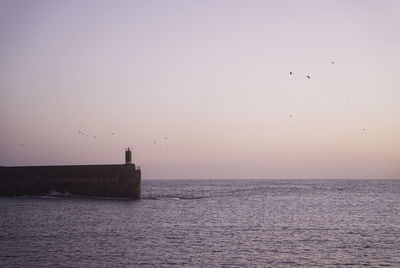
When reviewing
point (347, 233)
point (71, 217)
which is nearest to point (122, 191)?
point (71, 217)

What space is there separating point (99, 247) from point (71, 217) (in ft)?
67.2

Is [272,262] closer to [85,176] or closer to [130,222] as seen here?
[130,222]

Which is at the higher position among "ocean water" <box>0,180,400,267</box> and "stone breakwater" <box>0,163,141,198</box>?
"stone breakwater" <box>0,163,141,198</box>

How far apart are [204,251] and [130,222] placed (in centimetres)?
1796

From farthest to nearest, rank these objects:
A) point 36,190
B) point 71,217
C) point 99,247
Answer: point 36,190 < point 71,217 < point 99,247

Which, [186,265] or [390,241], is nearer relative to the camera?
[186,265]

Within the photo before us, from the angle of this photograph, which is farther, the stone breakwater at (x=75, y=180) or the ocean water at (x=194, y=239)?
the stone breakwater at (x=75, y=180)

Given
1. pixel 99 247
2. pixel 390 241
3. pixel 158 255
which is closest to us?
pixel 158 255

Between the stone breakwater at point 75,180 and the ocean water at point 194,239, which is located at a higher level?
the stone breakwater at point 75,180

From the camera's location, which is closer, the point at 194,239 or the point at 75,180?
the point at 194,239

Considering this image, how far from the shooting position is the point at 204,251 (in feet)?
105

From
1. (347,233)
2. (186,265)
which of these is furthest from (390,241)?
(186,265)

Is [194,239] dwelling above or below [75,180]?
below

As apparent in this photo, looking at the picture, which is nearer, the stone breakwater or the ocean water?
the ocean water
